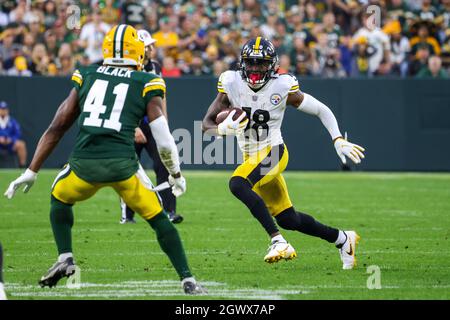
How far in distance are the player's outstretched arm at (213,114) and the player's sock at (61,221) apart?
4.44 ft

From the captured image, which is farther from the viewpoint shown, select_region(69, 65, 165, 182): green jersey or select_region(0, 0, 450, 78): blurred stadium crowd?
select_region(0, 0, 450, 78): blurred stadium crowd

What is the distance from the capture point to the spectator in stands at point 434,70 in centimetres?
1588

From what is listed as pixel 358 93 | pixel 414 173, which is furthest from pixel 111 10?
pixel 414 173

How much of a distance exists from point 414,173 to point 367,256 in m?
8.47

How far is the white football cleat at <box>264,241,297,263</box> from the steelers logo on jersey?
1061 mm

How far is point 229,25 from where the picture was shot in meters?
16.9

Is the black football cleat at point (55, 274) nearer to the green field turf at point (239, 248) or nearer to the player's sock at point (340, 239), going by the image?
the green field turf at point (239, 248)

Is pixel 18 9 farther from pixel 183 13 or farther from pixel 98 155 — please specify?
pixel 98 155

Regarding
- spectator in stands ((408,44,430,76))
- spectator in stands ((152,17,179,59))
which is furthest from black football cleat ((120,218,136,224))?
spectator in stands ((408,44,430,76))

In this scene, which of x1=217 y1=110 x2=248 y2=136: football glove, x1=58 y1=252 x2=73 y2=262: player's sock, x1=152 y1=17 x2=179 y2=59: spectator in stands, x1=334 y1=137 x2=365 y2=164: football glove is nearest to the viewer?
x1=58 y1=252 x2=73 y2=262: player's sock

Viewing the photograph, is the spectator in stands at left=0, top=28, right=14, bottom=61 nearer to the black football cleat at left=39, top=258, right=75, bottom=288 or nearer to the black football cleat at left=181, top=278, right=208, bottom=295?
the black football cleat at left=39, top=258, right=75, bottom=288

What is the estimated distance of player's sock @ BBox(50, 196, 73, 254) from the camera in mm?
5977

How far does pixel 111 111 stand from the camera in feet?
19.0

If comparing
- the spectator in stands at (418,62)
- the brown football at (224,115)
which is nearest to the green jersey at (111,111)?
the brown football at (224,115)
